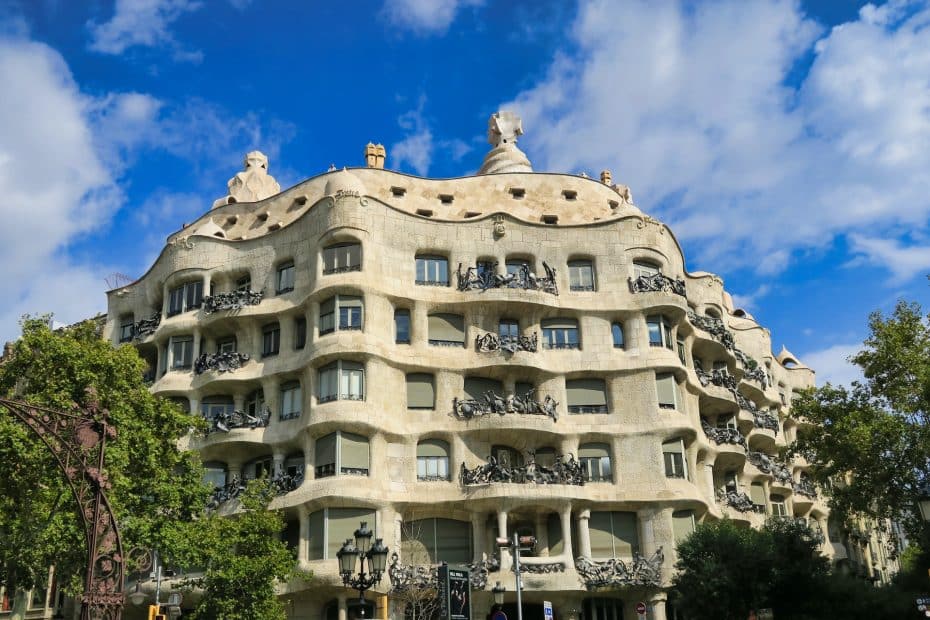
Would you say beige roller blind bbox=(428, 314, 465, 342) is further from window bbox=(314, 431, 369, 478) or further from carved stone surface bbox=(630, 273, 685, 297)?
carved stone surface bbox=(630, 273, 685, 297)

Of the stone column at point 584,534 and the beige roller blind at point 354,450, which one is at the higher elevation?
the beige roller blind at point 354,450

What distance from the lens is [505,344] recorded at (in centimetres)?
4075

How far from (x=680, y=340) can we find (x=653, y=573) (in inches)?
454

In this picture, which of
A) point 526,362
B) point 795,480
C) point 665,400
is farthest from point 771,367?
point 526,362

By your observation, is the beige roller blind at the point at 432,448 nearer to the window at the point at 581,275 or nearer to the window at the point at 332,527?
the window at the point at 332,527

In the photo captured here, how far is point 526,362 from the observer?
40469mm

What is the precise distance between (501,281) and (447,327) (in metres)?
2.95

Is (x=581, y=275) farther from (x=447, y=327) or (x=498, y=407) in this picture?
(x=498, y=407)

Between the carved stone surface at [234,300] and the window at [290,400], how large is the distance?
408 cm

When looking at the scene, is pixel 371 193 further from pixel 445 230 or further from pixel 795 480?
pixel 795 480

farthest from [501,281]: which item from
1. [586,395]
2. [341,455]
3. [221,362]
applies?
[221,362]

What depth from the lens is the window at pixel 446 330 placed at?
136ft

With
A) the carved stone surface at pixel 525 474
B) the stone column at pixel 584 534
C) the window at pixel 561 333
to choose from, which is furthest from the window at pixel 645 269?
the stone column at pixel 584 534

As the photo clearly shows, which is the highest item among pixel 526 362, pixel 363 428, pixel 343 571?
pixel 526 362
